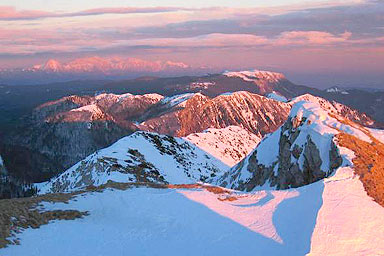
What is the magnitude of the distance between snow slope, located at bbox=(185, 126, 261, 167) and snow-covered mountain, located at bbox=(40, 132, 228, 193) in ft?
31.1

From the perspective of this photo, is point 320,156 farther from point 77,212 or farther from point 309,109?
point 77,212

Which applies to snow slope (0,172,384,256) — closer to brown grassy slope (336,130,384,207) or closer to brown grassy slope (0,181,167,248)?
brown grassy slope (0,181,167,248)

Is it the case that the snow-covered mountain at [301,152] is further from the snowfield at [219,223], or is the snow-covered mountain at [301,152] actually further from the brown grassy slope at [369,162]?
the snowfield at [219,223]

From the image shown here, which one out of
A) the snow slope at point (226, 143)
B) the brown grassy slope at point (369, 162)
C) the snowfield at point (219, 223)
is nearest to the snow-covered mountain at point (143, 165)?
the snow slope at point (226, 143)

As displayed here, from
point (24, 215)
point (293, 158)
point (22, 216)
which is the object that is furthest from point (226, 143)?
point (22, 216)

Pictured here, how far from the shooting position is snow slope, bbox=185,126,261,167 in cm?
12512

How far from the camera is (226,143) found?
14388 cm

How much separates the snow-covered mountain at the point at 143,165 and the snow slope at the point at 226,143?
9.49 metres

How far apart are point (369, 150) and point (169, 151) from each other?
6768 cm

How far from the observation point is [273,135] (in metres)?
59.7

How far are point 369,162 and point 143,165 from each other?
49294 millimetres

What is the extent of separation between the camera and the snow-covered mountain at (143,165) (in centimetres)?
6241

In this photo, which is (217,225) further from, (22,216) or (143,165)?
(143,165)

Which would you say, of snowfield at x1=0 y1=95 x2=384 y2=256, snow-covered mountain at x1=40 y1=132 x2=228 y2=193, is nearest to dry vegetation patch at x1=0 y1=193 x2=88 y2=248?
snowfield at x1=0 y1=95 x2=384 y2=256
